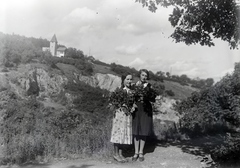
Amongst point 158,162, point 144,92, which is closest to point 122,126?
point 144,92

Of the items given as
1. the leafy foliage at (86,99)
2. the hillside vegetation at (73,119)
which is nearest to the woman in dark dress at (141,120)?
the hillside vegetation at (73,119)

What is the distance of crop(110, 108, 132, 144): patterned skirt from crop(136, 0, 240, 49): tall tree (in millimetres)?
2032

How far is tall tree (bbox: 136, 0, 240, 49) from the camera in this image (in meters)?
4.66

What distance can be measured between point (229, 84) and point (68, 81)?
3988cm

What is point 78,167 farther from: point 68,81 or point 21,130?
point 68,81

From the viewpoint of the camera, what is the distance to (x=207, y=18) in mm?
4848

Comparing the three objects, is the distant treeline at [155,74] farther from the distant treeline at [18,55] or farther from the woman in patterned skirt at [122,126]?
the woman in patterned skirt at [122,126]

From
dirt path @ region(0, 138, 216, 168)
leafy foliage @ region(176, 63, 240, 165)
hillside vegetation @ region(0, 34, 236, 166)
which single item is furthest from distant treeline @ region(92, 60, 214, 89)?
dirt path @ region(0, 138, 216, 168)

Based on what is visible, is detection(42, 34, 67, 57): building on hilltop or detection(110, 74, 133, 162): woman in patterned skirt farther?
detection(42, 34, 67, 57): building on hilltop

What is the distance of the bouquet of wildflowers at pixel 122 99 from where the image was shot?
5305 mm

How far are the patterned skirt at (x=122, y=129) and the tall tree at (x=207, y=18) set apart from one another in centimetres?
203

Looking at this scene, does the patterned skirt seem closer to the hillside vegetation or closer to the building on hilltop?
the hillside vegetation

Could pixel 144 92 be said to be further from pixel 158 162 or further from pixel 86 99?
pixel 86 99

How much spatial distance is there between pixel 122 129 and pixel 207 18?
2.66m
